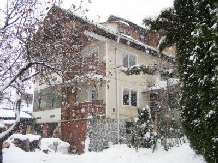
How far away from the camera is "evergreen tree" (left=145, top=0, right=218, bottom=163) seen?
6812 mm

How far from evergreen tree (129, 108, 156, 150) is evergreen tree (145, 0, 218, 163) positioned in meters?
6.02

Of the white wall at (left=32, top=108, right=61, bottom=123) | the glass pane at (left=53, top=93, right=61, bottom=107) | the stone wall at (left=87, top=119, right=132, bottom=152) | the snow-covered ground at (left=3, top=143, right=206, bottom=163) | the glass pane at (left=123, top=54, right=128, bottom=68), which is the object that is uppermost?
the glass pane at (left=123, top=54, right=128, bottom=68)

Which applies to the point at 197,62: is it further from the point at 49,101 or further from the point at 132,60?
the point at 49,101

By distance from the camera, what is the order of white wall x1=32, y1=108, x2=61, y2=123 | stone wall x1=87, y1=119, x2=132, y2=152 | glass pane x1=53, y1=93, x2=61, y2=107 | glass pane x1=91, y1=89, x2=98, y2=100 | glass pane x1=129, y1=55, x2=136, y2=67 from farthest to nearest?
glass pane x1=129, y1=55, x2=136, y2=67, glass pane x1=53, y1=93, x2=61, y2=107, white wall x1=32, y1=108, x2=61, y2=123, glass pane x1=91, y1=89, x2=98, y2=100, stone wall x1=87, y1=119, x2=132, y2=152

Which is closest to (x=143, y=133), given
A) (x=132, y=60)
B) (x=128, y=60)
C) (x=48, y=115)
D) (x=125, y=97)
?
(x=125, y=97)

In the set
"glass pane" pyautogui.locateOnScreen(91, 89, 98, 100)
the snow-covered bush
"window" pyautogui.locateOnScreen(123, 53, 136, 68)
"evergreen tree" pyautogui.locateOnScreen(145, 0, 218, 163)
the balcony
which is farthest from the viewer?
"window" pyautogui.locateOnScreen(123, 53, 136, 68)

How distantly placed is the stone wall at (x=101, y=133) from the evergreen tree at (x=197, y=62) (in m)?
11.4

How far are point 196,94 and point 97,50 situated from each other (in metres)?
17.0

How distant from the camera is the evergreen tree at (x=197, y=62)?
6812mm

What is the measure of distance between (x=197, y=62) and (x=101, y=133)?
13721 mm

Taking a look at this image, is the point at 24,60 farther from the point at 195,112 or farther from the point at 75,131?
Answer: the point at 75,131

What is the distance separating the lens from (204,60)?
7074mm

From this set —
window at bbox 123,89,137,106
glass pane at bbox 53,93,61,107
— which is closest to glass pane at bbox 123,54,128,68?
window at bbox 123,89,137,106

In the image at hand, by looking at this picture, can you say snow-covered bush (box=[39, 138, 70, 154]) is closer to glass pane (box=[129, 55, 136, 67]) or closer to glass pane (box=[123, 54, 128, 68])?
glass pane (box=[123, 54, 128, 68])
